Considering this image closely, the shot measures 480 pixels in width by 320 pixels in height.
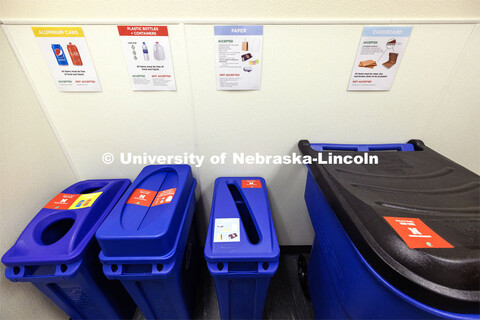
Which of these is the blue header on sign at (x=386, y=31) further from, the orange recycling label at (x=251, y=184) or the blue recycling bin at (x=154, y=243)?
the blue recycling bin at (x=154, y=243)

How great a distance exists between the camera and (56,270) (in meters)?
0.71

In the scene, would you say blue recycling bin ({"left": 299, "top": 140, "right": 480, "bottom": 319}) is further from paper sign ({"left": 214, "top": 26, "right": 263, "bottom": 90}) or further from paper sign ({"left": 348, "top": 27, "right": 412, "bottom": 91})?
paper sign ({"left": 214, "top": 26, "right": 263, "bottom": 90})

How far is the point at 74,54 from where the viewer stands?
84 cm

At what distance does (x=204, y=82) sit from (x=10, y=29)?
81 centimetres

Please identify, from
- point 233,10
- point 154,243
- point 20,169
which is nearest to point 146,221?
point 154,243

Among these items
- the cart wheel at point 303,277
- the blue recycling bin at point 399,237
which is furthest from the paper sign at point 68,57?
the cart wheel at point 303,277

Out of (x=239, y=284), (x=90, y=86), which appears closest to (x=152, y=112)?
(x=90, y=86)

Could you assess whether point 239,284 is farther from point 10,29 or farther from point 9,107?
point 10,29

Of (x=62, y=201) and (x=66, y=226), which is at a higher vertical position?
(x=62, y=201)

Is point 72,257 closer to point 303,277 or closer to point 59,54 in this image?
point 59,54

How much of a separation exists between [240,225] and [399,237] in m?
0.53

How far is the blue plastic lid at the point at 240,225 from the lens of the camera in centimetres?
71

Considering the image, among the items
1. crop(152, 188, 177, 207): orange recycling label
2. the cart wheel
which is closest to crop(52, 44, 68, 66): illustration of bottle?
crop(152, 188, 177, 207): orange recycling label

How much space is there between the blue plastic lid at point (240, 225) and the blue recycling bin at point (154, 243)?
5.9 inches
